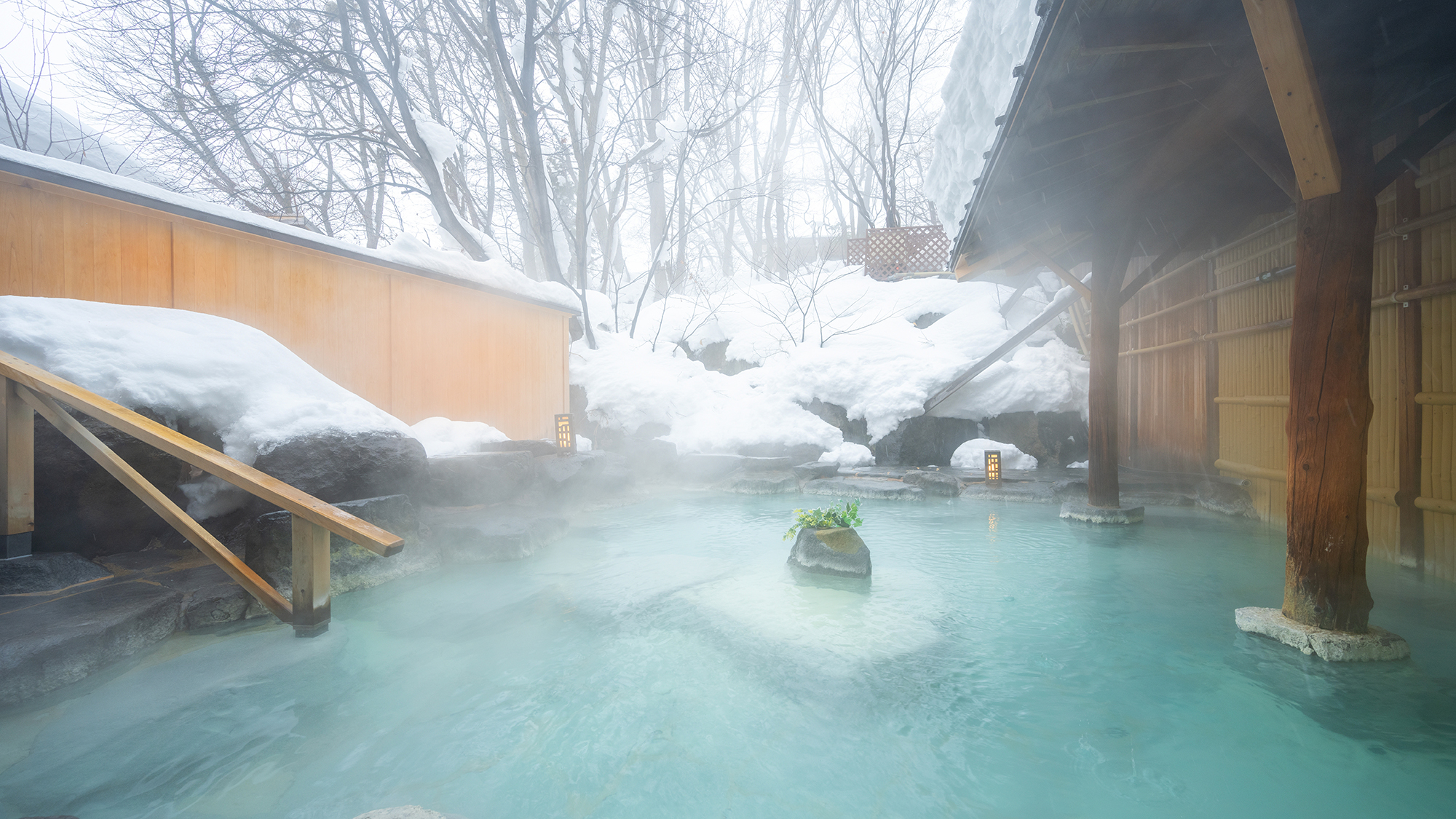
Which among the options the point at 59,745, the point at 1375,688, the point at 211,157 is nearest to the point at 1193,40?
the point at 1375,688

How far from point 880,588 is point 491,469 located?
4.37 metres

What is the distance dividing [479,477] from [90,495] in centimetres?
296

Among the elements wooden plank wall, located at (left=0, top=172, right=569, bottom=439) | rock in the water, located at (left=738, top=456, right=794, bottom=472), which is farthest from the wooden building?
wooden plank wall, located at (left=0, top=172, right=569, bottom=439)

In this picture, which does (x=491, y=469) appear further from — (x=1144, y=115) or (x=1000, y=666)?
(x=1144, y=115)

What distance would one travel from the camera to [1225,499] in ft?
20.4

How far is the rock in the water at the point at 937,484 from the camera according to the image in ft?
26.4

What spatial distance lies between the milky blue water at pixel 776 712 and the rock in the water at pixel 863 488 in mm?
3452

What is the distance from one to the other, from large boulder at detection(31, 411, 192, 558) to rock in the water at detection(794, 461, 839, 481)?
23.9 ft

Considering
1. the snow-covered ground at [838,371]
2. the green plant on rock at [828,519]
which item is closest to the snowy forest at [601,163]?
the snow-covered ground at [838,371]

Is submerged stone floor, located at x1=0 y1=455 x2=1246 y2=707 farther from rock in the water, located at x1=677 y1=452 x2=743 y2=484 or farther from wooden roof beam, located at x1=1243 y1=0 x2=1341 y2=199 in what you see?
wooden roof beam, located at x1=1243 y1=0 x2=1341 y2=199

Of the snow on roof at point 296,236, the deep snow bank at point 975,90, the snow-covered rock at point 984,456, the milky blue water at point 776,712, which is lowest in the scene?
the milky blue water at point 776,712

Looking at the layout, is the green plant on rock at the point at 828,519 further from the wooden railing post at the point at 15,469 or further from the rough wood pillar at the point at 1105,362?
the wooden railing post at the point at 15,469

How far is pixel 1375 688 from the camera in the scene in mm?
2701

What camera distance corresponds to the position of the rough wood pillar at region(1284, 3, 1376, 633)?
2719 mm
